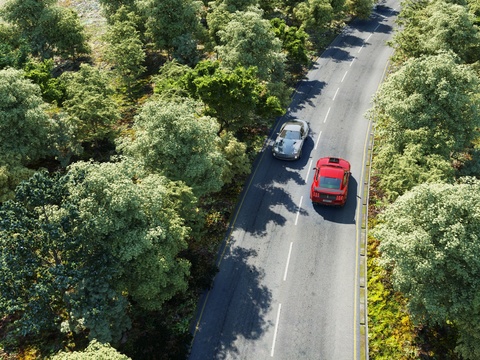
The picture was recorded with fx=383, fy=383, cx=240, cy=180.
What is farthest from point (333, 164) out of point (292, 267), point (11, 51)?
point (11, 51)

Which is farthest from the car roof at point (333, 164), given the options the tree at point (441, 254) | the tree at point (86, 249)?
the tree at point (86, 249)

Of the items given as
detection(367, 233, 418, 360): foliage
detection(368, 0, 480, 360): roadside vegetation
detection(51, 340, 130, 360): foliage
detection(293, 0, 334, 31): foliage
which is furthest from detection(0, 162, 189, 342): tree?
detection(293, 0, 334, 31): foliage

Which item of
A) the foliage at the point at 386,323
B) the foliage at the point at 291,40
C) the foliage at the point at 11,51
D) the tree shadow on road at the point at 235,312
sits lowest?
the tree shadow on road at the point at 235,312

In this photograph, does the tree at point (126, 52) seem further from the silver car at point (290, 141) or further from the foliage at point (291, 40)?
the silver car at point (290, 141)

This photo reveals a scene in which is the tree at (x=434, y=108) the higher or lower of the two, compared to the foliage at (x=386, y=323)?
higher

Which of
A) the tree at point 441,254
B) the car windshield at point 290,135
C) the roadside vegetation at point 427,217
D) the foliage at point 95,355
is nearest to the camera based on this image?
the foliage at point 95,355

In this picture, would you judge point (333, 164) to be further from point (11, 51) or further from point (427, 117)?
point (11, 51)

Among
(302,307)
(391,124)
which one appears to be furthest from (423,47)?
(302,307)
